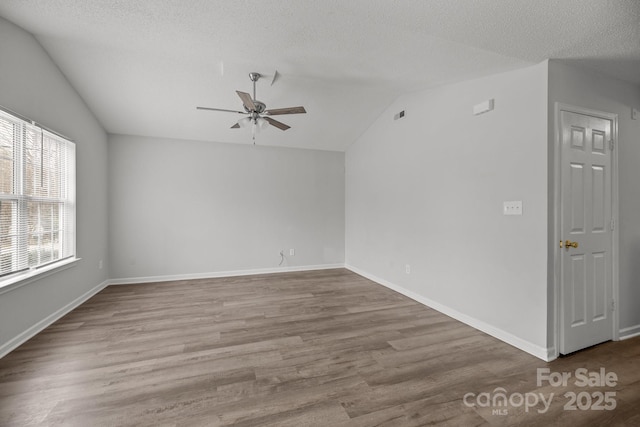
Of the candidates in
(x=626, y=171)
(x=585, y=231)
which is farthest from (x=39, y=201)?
(x=626, y=171)

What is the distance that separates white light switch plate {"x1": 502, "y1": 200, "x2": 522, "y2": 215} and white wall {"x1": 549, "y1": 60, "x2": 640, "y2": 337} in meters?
1.03

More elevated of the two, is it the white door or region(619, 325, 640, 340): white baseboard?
the white door

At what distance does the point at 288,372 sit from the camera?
6.80ft

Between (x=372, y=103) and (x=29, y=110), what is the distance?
4054mm

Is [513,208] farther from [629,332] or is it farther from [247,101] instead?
[247,101]

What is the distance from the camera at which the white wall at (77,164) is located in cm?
236

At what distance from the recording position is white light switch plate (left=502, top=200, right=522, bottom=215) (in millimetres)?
2465

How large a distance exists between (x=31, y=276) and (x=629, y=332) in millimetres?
5938

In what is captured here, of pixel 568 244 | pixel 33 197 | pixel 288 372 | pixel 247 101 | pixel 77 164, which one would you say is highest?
pixel 247 101

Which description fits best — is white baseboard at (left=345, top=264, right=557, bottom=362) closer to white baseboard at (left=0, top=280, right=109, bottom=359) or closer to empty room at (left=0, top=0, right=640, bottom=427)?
empty room at (left=0, top=0, right=640, bottom=427)

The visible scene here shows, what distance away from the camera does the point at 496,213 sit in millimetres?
2680

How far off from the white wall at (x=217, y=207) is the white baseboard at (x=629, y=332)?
413 cm

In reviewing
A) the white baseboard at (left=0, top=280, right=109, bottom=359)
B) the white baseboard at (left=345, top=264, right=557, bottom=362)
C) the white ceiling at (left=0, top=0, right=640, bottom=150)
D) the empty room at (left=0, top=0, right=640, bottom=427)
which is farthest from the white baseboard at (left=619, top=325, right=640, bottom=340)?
the white baseboard at (left=0, top=280, right=109, bottom=359)

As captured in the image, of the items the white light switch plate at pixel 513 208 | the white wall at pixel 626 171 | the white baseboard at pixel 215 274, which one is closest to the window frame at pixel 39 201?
the white baseboard at pixel 215 274
